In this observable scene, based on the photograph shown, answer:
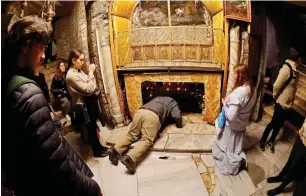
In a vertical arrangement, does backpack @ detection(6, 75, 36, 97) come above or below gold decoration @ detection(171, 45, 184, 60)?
above

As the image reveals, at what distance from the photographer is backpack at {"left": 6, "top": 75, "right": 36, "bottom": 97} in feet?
4.41

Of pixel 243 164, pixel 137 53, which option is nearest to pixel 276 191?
pixel 243 164

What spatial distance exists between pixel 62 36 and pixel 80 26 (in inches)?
38.1

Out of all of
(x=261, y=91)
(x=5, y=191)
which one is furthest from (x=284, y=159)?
(x=5, y=191)

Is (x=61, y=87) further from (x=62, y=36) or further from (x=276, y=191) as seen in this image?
(x=276, y=191)

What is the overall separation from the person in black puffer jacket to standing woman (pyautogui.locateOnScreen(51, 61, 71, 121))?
160 inches

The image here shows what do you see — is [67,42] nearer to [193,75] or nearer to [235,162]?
[193,75]

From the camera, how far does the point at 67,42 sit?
585 cm

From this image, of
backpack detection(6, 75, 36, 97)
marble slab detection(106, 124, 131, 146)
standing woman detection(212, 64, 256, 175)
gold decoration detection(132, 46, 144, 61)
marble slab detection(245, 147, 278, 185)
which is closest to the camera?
backpack detection(6, 75, 36, 97)

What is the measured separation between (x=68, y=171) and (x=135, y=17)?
5.08 meters

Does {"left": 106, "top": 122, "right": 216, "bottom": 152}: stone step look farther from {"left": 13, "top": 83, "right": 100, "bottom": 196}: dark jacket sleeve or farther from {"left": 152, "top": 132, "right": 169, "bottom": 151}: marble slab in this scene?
{"left": 13, "top": 83, "right": 100, "bottom": 196}: dark jacket sleeve

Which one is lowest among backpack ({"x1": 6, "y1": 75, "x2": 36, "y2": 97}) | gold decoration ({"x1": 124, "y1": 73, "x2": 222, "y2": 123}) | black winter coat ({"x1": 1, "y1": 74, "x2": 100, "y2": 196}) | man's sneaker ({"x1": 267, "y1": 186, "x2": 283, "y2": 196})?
man's sneaker ({"x1": 267, "y1": 186, "x2": 283, "y2": 196})

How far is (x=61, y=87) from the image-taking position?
223 inches

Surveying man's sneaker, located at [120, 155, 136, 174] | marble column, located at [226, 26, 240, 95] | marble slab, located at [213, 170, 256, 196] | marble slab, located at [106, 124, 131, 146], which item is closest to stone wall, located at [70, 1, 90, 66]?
marble slab, located at [106, 124, 131, 146]
